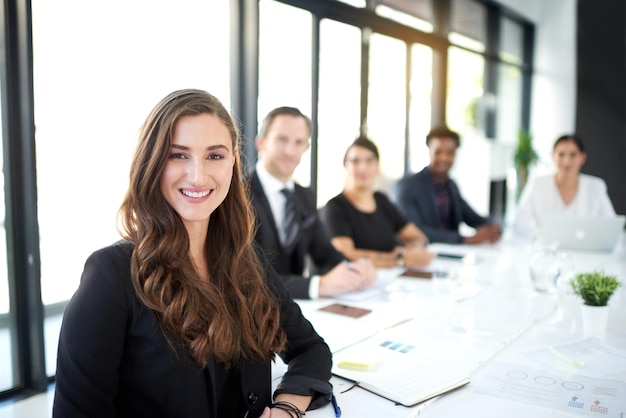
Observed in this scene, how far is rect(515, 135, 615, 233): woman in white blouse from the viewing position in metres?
4.14

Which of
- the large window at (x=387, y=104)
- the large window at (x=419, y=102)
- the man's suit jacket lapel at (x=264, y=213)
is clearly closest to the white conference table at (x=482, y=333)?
the man's suit jacket lapel at (x=264, y=213)

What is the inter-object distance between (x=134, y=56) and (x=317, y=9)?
63.4 inches

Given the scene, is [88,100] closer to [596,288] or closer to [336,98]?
[336,98]

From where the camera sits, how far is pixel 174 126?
1299 millimetres

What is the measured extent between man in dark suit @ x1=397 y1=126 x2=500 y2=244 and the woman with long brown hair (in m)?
2.68

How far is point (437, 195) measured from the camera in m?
4.30

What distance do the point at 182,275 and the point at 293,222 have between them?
1381 mm

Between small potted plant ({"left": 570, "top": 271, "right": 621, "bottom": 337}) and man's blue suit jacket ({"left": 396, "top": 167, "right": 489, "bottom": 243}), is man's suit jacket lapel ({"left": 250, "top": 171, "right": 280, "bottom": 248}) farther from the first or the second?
man's blue suit jacket ({"left": 396, "top": 167, "right": 489, "bottom": 243})

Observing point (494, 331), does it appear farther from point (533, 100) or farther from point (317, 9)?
point (533, 100)

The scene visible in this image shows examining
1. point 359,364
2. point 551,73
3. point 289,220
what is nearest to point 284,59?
point 289,220

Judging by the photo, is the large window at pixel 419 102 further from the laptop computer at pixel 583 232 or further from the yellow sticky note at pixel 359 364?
the yellow sticky note at pixel 359 364

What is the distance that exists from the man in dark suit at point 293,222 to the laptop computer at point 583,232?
1488 millimetres

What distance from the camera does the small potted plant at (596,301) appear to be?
6.16 ft

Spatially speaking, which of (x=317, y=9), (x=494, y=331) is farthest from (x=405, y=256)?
(x=317, y=9)
